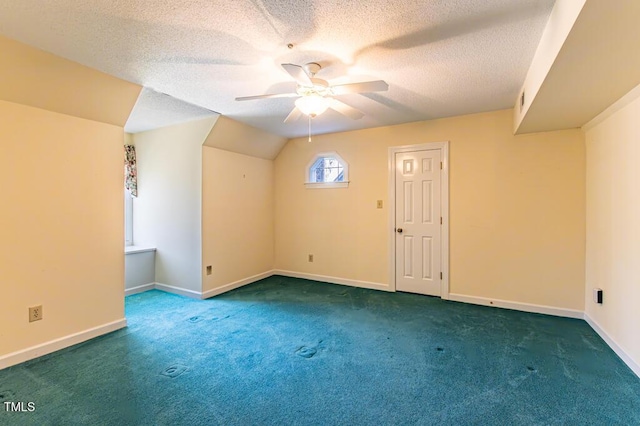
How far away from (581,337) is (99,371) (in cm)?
423

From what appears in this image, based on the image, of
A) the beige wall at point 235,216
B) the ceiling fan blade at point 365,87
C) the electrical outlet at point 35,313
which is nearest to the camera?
the ceiling fan blade at point 365,87

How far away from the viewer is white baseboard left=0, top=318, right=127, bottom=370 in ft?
7.56

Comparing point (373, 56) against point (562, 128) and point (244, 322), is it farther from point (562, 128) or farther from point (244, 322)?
point (244, 322)

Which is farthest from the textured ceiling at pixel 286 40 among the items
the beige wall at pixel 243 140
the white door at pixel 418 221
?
the white door at pixel 418 221

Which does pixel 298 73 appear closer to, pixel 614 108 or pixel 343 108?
pixel 343 108

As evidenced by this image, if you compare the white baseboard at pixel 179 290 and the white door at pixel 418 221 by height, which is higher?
the white door at pixel 418 221

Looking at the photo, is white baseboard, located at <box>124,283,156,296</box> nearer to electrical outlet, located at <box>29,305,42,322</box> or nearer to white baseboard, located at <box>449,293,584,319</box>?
electrical outlet, located at <box>29,305,42,322</box>

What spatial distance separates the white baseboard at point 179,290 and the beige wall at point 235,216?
144mm

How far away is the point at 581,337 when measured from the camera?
9.11ft

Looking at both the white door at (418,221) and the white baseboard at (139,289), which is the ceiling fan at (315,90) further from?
the white baseboard at (139,289)

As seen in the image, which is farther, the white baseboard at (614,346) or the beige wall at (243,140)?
the beige wall at (243,140)

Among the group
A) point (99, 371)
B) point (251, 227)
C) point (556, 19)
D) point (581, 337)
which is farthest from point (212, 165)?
point (581, 337)

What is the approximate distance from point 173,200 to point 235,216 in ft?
2.97

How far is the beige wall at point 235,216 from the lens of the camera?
4.08m
